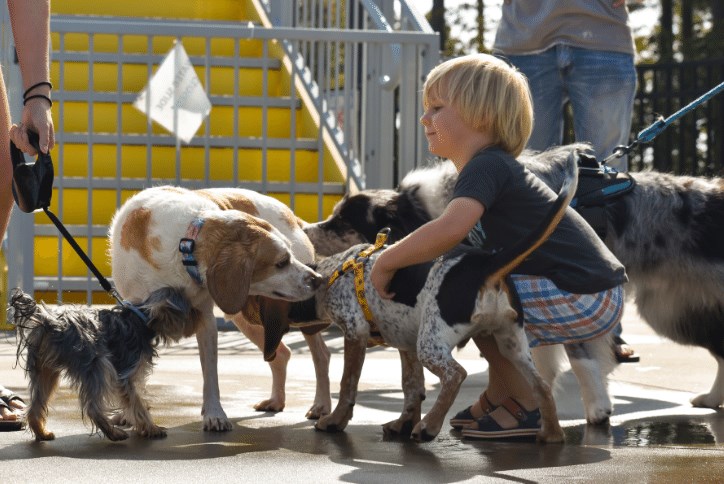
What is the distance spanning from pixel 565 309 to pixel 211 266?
1.28 meters

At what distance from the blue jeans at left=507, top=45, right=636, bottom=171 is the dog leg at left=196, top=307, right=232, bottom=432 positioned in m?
2.58

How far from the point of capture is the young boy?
4.30 metres

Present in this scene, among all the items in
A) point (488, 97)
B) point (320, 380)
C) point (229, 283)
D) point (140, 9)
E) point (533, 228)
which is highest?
point (140, 9)

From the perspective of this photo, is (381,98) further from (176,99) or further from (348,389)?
(348,389)

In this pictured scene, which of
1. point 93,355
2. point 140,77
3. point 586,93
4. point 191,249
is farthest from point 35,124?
point 140,77

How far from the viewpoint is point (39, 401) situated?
4188mm

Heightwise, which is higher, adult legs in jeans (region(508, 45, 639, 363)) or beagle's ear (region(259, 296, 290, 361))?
adult legs in jeans (region(508, 45, 639, 363))

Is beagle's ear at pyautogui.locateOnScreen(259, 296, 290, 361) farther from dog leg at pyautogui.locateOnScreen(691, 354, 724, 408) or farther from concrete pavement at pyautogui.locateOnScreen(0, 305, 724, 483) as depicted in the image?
dog leg at pyautogui.locateOnScreen(691, 354, 724, 408)

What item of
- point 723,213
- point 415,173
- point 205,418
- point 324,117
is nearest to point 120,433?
point 205,418

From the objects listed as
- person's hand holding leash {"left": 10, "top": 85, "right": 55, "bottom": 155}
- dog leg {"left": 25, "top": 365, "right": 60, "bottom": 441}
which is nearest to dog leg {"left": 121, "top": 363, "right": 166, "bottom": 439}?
dog leg {"left": 25, "top": 365, "right": 60, "bottom": 441}

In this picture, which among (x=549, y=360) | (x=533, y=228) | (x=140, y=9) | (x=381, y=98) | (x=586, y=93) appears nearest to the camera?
(x=533, y=228)

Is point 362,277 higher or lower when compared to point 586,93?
lower

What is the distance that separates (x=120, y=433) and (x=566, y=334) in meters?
1.63

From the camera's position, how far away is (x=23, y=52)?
4512mm
